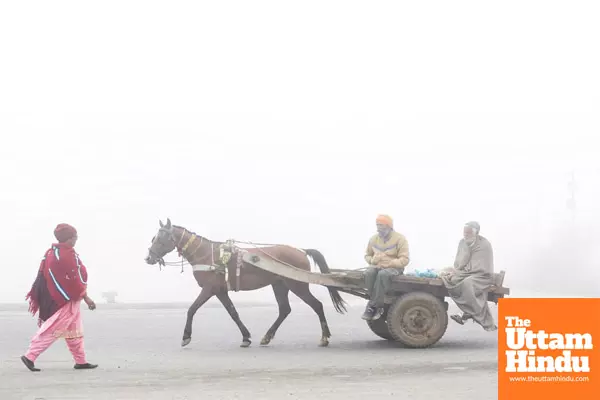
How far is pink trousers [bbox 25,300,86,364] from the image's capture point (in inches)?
Result: 473

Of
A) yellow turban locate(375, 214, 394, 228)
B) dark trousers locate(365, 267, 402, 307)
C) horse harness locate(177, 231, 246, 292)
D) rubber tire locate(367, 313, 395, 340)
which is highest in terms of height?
yellow turban locate(375, 214, 394, 228)

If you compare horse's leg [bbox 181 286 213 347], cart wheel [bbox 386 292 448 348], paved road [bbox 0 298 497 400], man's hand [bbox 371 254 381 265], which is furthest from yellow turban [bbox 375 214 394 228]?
horse's leg [bbox 181 286 213 347]

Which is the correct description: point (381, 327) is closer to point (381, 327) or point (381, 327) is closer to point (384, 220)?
point (381, 327)

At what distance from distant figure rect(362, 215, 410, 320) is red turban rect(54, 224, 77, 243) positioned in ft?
15.2

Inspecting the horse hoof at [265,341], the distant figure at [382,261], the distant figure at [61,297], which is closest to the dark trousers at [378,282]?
the distant figure at [382,261]

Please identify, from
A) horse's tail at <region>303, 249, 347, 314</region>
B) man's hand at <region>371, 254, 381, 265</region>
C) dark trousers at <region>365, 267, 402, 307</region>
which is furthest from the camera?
horse's tail at <region>303, 249, 347, 314</region>

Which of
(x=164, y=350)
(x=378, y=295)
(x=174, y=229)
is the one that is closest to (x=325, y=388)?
(x=378, y=295)

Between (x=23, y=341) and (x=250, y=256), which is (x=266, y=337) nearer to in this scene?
(x=250, y=256)

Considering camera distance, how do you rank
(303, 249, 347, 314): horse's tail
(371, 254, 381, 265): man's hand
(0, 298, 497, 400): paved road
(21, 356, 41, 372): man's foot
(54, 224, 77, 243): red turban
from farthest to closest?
(303, 249, 347, 314): horse's tail, (371, 254, 381, 265): man's hand, (54, 224, 77, 243): red turban, (21, 356, 41, 372): man's foot, (0, 298, 497, 400): paved road

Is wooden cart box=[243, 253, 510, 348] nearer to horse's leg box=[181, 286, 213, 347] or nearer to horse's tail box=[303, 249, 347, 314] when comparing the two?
horse's tail box=[303, 249, 347, 314]

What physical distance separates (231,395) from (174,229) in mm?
6789

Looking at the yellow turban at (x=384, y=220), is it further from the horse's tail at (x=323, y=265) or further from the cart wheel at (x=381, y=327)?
the cart wheel at (x=381, y=327)

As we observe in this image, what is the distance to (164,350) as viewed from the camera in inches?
581

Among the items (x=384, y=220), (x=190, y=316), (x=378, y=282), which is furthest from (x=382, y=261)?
(x=190, y=316)
